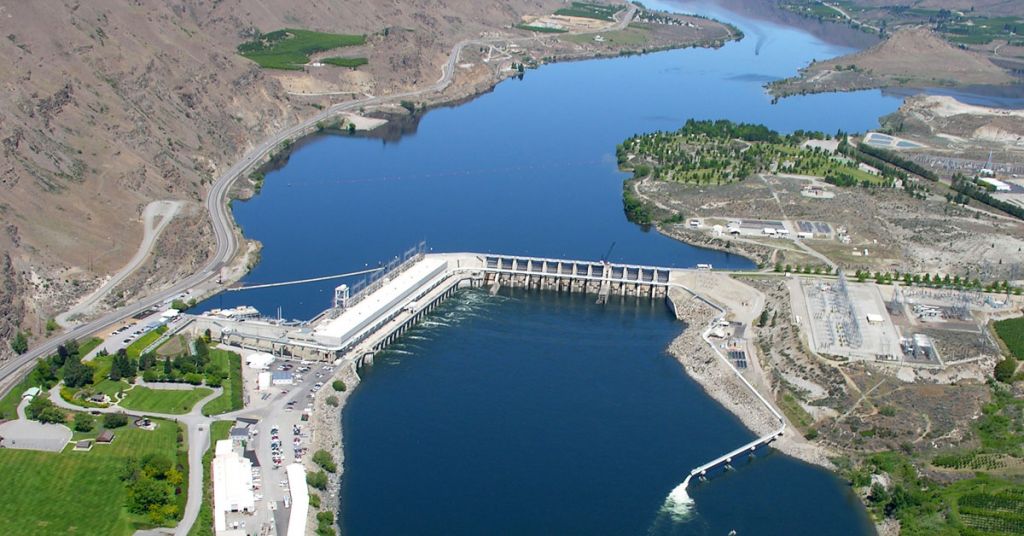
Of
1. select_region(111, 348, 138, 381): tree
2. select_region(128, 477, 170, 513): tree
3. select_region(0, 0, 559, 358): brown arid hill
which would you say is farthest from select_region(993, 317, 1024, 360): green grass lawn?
select_region(0, 0, 559, 358): brown arid hill

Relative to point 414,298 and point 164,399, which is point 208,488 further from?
point 414,298

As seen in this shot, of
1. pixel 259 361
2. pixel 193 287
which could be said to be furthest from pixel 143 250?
pixel 259 361

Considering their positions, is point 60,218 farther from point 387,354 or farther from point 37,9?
point 37,9

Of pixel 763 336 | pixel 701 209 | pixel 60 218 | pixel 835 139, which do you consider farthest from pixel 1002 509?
pixel 835 139

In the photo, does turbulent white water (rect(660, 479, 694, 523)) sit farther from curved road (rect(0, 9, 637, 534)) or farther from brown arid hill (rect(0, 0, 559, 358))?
brown arid hill (rect(0, 0, 559, 358))

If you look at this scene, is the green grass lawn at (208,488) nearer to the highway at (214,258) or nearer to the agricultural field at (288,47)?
the highway at (214,258)

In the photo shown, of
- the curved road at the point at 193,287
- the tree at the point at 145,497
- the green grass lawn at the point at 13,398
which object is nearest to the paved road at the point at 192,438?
the curved road at the point at 193,287
